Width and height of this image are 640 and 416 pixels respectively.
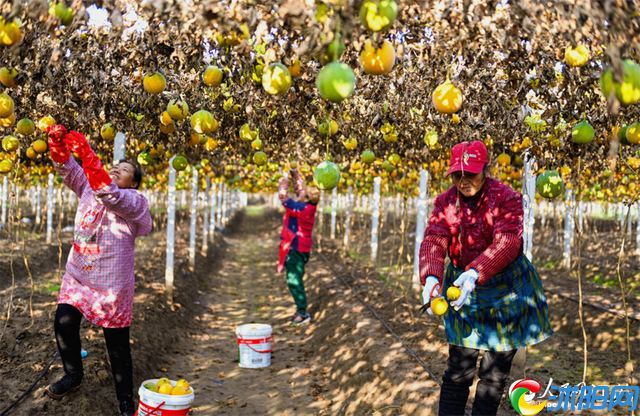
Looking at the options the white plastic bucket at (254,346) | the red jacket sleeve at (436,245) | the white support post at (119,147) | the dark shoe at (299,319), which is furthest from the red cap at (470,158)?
the dark shoe at (299,319)

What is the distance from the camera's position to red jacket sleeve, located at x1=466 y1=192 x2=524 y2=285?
257 cm

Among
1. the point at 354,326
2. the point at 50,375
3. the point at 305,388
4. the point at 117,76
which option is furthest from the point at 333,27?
the point at 354,326

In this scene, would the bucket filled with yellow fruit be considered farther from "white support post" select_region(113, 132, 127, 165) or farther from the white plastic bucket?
"white support post" select_region(113, 132, 127, 165)

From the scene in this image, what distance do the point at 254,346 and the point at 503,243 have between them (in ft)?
11.8

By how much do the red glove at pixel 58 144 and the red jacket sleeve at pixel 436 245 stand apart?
224cm

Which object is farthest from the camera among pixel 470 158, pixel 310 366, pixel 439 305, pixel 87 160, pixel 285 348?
pixel 285 348

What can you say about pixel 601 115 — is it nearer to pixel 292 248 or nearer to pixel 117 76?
pixel 117 76

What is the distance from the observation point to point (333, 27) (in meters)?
1.81

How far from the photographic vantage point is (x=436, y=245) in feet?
9.53

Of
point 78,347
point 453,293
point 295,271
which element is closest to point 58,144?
point 78,347

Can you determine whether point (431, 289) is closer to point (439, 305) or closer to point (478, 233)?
point (439, 305)

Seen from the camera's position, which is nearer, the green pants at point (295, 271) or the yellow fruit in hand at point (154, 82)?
the yellow fruit in hand at point (154, 82)

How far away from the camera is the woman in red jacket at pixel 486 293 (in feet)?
8.86

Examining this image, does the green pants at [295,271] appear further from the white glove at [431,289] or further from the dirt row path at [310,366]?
the white glove at [431,289]
